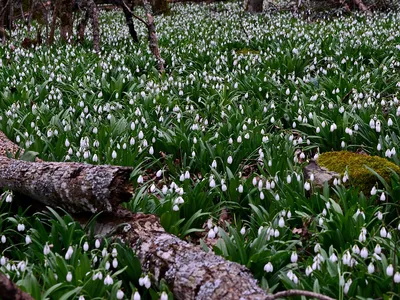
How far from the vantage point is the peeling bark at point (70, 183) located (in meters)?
3.29

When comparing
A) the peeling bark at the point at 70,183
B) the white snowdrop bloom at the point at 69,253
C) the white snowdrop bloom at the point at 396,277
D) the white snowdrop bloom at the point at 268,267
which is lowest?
the white snowdrop bloom at the point at 268,267

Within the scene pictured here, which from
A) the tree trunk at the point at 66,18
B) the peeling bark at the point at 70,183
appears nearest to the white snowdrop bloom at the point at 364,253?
the peeling bark at the point at 70,183

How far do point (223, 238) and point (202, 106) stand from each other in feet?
11.3

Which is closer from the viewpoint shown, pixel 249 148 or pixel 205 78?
pixel 249 148

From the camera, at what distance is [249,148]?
15.4ft

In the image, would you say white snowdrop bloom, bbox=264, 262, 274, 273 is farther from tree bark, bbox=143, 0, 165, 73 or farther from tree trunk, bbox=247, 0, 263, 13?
tree trunk, bbox=247, 0, 263, 13

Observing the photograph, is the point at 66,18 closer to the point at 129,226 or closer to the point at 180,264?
the point at 129,226

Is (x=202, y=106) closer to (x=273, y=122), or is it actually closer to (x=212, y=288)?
(x=273, y=122)

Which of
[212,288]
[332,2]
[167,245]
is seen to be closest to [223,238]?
[167,245]

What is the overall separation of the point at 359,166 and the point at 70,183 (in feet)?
7.25

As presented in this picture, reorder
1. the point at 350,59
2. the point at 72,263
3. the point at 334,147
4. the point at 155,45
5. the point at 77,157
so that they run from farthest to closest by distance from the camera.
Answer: the point at 155,45 < the point at 350,59 < the point at 334,147 < the point at 77,157 < the point at 72,263

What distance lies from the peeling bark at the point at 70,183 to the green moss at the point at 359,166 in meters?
1.67

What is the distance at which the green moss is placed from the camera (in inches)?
154

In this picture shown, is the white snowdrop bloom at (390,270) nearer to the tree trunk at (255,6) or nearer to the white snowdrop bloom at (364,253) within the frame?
the white snowdrop bloom at (364,253)
